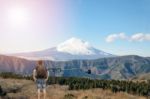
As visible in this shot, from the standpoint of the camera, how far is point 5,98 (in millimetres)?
36906

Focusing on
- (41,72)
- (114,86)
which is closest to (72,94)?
(41,72)

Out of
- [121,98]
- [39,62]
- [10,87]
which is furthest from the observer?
[10,87]

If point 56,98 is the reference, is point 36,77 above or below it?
above

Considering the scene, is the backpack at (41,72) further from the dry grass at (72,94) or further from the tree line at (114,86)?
the tree line at (114,86)

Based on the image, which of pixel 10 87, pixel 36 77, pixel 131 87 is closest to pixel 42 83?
pixel 36 77

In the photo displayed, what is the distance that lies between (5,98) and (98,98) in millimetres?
10983

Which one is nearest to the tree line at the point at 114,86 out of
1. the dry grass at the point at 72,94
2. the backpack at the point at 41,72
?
the dry grass at the point at 72,94

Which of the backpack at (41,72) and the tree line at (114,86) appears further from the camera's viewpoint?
the tree line at (114,86)

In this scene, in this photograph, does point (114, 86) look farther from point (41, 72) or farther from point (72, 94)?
point (41, 72)

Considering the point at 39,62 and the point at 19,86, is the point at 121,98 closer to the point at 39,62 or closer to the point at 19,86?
the point at 39,62

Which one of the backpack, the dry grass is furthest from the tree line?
the backpack

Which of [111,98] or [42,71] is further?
[111,98]

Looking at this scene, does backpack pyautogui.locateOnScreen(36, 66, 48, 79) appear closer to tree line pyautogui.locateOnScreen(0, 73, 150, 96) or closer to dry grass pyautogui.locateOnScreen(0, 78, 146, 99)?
dry grass pyautogui.locateOnScreen(0, 78, 146, 99)

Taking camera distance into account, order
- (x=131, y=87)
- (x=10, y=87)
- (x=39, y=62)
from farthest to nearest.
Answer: (x=131, y=87)
(x=10, y=87)
(x=39, y=62)
